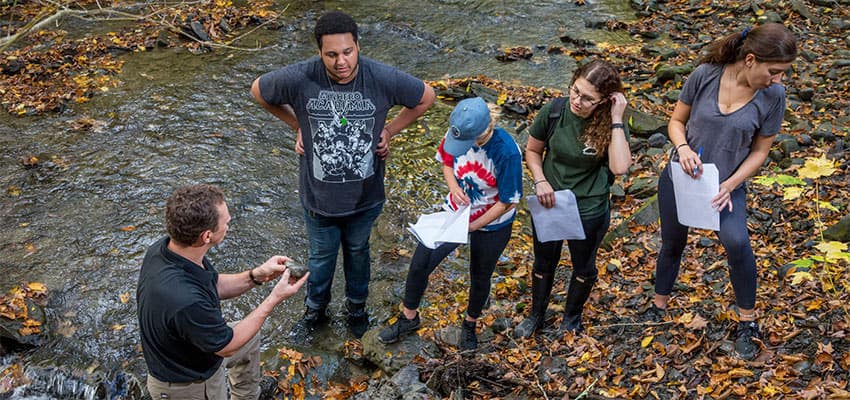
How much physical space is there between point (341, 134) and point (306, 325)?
178 cm

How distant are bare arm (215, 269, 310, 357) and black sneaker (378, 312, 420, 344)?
1401 mm

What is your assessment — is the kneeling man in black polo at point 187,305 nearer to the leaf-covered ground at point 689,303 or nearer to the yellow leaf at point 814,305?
the leaf-covered ground at point 689,303

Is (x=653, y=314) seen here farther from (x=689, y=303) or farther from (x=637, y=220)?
(x=637, y=220)

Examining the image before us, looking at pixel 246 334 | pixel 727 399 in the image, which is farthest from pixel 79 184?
pixel 727 399

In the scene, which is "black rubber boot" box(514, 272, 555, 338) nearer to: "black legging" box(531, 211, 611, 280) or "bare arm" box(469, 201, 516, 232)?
"black legging" box(531, 211, 611, 280)

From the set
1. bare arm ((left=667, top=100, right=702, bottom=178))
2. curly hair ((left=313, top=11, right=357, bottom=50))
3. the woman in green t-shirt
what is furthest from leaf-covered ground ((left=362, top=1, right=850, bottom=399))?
curly hair ((left=313, top=11, right=357, bottom=50))

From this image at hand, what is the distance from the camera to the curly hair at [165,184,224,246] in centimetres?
305

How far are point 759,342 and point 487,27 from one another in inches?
356

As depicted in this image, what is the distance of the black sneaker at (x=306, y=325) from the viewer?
16.8 ft

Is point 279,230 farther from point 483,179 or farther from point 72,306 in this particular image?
point 483,179

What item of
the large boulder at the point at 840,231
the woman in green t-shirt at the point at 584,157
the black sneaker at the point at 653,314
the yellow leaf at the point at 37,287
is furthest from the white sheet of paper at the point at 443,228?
the yellow leaf at the point at 37,287

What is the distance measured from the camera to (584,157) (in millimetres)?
4031

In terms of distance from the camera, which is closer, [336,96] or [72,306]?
[336,96]

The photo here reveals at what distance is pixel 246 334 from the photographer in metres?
3.27
